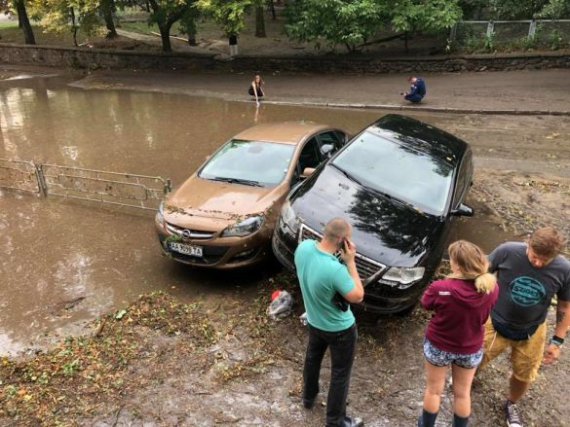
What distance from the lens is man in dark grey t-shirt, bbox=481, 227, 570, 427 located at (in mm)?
3359

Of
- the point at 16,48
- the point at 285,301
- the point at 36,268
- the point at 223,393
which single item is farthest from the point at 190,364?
the point at 16,48

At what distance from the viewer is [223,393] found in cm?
429

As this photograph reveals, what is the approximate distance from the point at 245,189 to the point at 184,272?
1.32 meters

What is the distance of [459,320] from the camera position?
10.5 feet

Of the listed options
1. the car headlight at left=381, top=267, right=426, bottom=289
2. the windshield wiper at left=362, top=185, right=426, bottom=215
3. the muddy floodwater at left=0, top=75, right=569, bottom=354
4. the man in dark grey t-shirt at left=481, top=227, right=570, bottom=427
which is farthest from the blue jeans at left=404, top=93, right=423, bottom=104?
the man in dark grey t-shirt at left=481, top=227, right=570, bottom=427

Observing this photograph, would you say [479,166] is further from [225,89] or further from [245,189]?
[225,89]

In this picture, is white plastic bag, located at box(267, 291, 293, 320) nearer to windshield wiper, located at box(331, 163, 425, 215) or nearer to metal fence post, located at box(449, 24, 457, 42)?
windshield wiper, located at box(331, 163, 425, 215)

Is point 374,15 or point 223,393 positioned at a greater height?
point 374,15

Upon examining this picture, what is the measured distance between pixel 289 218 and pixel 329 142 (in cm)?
270

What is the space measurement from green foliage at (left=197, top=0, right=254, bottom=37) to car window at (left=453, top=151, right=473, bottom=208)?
1240 centimetres

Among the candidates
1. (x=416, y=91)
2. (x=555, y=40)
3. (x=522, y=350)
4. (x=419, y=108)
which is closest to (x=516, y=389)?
(x=522, y=350)

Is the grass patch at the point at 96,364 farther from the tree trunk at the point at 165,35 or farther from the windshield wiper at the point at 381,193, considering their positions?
the tree trunk at the point at 165,35

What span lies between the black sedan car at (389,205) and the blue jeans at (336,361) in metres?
1.15

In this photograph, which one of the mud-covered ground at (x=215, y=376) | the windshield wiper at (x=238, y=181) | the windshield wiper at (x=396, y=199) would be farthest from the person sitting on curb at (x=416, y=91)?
the mud-covered ground at (x=215, y=376)
